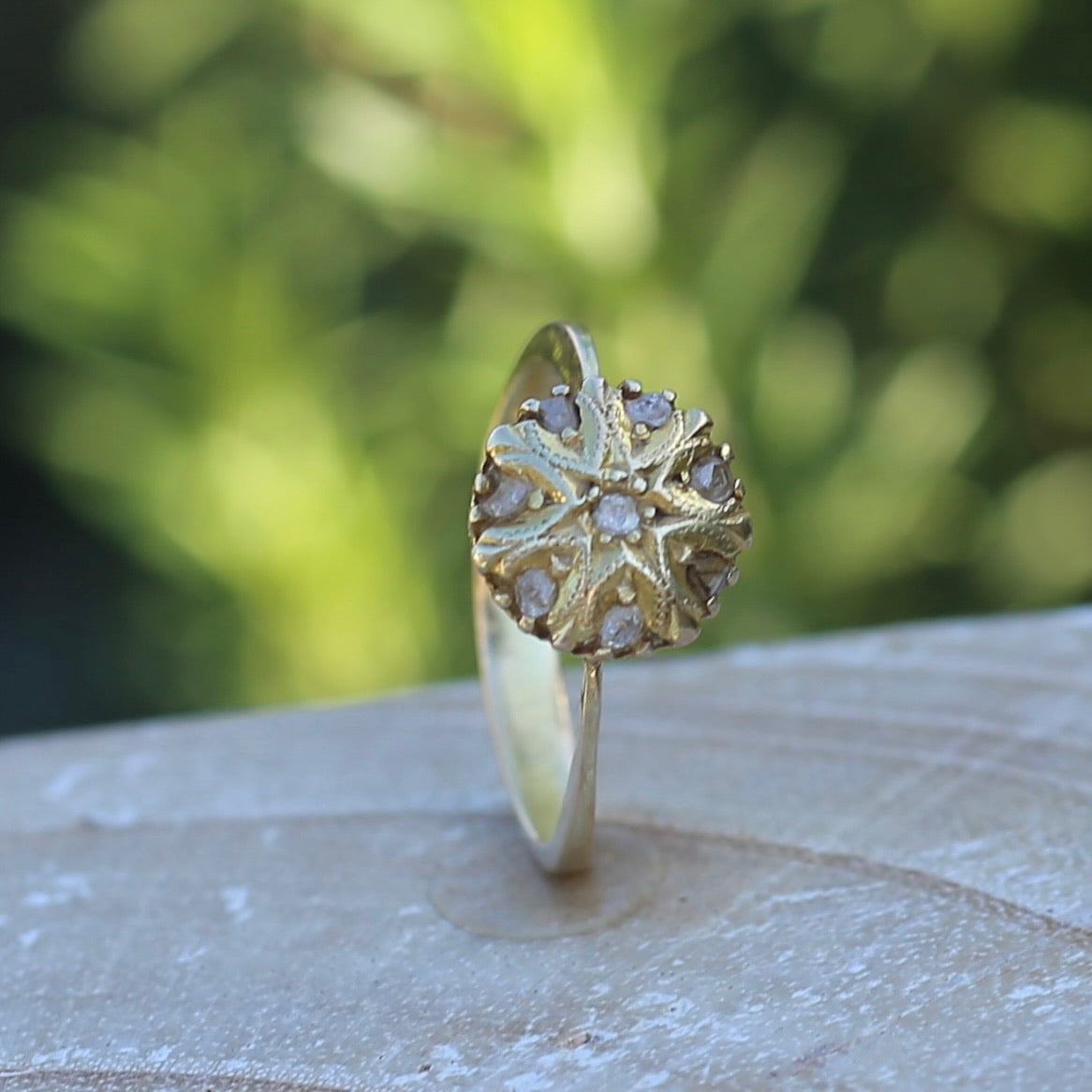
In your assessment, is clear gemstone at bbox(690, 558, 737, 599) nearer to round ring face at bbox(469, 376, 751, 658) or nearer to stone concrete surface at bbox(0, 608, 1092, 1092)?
round ring face at bbox(469, 376, 751, 658)

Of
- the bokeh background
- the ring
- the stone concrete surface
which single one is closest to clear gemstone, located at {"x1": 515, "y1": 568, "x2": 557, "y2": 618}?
the ring

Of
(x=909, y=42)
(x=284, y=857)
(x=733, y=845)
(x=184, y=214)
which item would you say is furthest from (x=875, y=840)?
(x=184, y=214)

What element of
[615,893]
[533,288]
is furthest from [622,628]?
[533,288]

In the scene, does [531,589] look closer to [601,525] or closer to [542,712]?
[601,525]

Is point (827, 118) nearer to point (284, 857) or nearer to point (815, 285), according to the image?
point (815, 285)

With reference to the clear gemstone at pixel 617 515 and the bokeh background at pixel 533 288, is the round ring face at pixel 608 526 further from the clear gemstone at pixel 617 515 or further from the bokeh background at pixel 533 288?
the bokeh background at pixel 533 288
